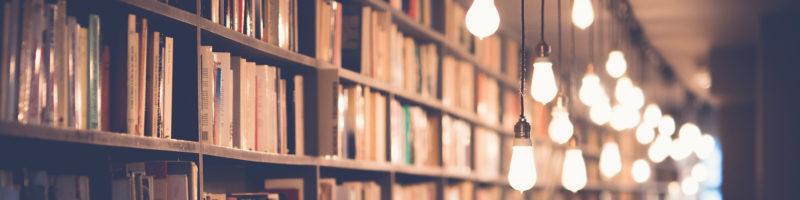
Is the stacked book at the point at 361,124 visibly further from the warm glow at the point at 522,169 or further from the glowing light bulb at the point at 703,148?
the glowing light bulb at the point at 703,148

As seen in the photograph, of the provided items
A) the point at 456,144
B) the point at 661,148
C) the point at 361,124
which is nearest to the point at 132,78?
the point at 361,124

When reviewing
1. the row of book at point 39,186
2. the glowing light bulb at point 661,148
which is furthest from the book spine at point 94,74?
the glowing light bulb at point 661,148

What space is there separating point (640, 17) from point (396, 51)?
3.13m

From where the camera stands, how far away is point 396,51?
3.72 m

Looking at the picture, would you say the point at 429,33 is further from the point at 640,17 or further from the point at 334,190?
the point at 640,17

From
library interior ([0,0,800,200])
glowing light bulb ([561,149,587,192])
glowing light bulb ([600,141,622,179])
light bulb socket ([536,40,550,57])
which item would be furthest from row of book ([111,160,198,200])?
glowing light bulb ([600,141,622,179])

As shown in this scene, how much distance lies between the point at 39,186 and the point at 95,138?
138 millimetres

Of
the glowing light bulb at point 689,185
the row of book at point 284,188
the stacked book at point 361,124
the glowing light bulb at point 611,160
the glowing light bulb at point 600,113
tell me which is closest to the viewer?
the row of book at point 284,188

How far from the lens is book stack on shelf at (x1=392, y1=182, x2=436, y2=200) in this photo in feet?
12.3

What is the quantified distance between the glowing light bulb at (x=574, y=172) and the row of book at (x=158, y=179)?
4.88 feet

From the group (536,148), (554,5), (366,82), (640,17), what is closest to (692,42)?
(640,17)

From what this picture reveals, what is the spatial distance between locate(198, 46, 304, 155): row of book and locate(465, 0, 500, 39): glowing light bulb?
2.08 feet

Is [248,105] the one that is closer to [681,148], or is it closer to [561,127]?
[561,127]

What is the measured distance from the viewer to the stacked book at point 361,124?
3.19m
